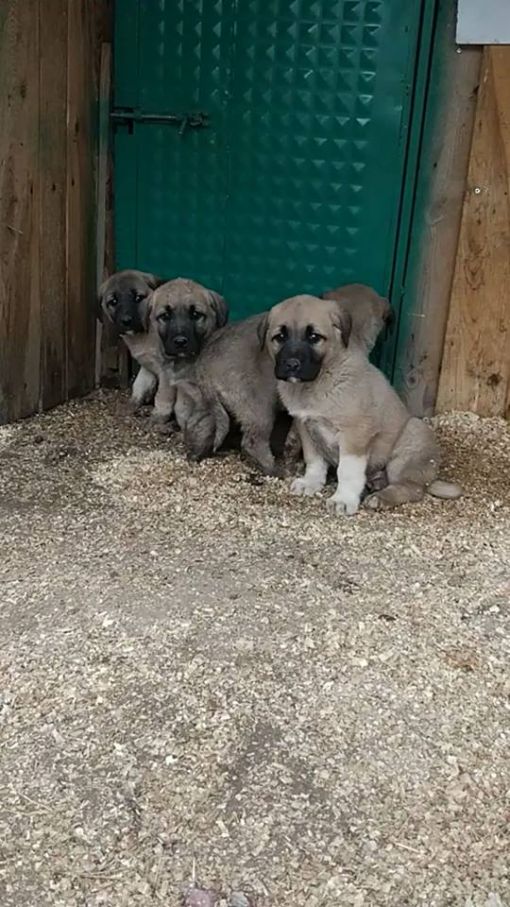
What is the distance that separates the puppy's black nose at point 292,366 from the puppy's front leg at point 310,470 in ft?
1.38

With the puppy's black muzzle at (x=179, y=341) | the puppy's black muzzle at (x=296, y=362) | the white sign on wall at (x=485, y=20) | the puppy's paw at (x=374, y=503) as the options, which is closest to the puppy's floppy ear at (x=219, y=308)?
the puppy's black muzzle at (x=179, y=341)

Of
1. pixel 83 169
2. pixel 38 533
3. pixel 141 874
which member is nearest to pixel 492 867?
pixel 141 874

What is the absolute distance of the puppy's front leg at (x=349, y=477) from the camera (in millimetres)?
3971

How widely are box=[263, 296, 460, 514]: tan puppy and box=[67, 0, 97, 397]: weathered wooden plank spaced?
5.43 feet

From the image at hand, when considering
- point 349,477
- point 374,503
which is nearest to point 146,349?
point 349,477

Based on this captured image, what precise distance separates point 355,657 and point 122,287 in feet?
8.97

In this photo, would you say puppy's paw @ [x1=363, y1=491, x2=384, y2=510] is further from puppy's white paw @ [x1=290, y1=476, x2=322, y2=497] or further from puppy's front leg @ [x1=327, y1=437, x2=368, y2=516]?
puppy's white paw @ [x1=290, y1=476, x2=322, y2=497]

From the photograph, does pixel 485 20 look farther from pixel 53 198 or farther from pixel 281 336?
pixel 53 198

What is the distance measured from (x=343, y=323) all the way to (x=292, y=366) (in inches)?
13.0

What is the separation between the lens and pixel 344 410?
3941 millimetres

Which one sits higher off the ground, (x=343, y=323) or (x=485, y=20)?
(x=485, y=20)

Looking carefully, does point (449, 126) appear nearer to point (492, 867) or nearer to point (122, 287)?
point (122, 287)

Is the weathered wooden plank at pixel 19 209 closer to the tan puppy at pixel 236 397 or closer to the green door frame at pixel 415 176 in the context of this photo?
the green door frame at pixel 415 176

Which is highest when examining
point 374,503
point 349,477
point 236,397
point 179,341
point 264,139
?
point 264,139
